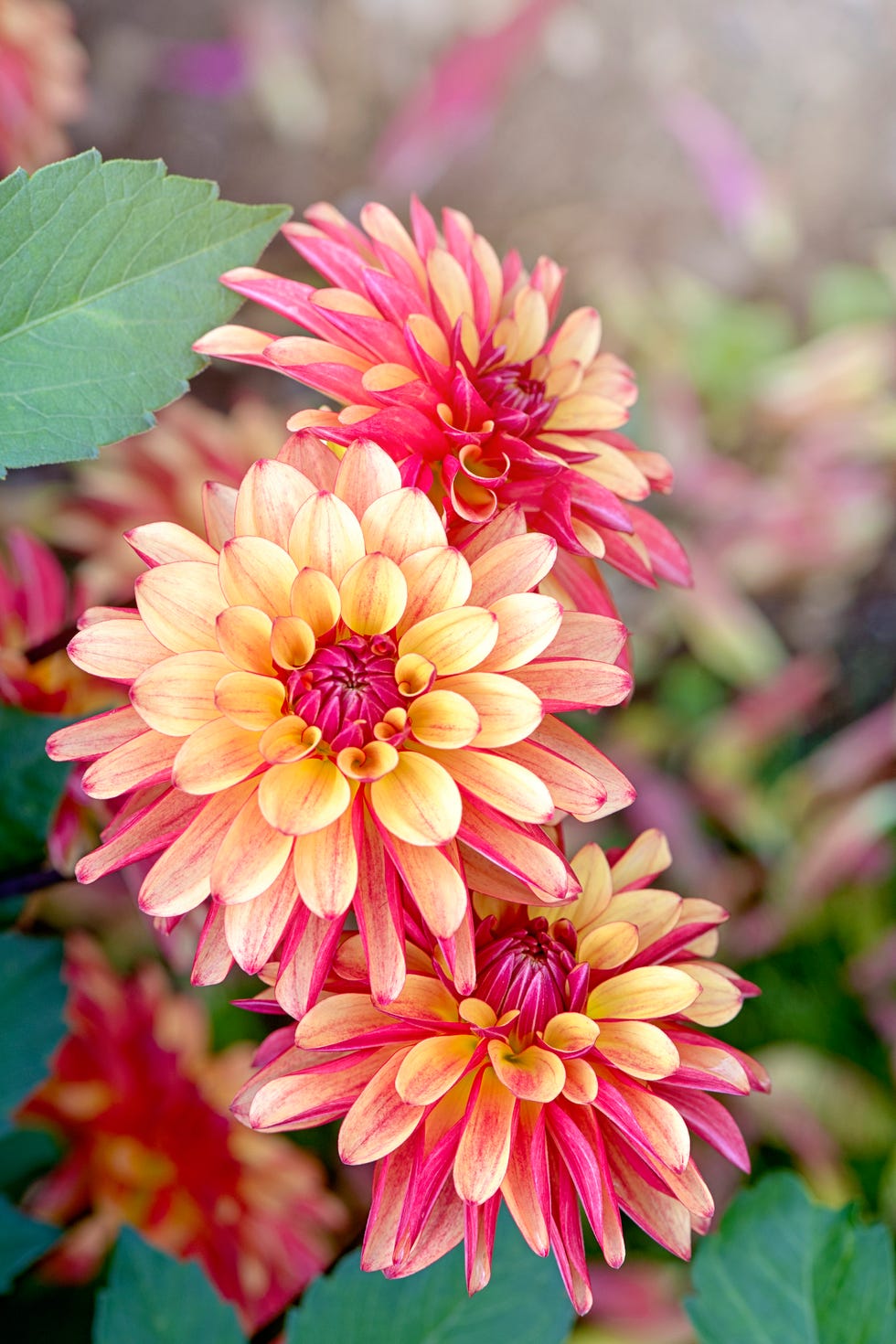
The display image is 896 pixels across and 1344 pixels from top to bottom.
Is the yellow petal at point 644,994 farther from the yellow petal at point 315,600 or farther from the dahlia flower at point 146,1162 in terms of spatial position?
the dahlia flower at point 146,1162

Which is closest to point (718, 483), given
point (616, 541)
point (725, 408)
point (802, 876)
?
point (725, 408)

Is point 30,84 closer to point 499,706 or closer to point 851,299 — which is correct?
point 499,706

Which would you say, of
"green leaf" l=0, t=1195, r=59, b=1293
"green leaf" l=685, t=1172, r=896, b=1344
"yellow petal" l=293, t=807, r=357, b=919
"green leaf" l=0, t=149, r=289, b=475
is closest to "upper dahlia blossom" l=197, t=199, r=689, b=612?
"green leaf" l=0, t=149, r=289, b=475

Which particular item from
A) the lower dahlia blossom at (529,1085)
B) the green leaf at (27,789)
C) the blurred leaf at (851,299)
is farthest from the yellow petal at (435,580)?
the blurred leaf at (851,299)

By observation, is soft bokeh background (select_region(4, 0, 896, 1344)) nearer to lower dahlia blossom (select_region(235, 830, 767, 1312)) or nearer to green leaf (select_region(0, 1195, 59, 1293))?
green leaf (select_region(0, 1195, 59, 1293))

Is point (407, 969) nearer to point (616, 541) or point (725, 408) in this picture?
point (616, 541)

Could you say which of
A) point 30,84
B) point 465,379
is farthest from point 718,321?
point 465,379

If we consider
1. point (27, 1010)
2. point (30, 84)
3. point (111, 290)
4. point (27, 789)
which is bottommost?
point (27, 1010)
